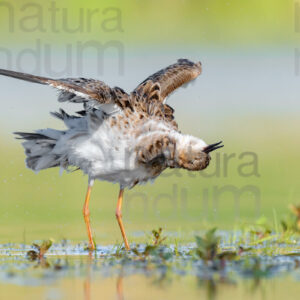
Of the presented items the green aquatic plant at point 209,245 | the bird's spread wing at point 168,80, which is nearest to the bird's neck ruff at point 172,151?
the bird's spread wing at point 168,80

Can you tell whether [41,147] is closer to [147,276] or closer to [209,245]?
[209,245]

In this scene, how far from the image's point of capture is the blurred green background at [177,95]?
10891 mm

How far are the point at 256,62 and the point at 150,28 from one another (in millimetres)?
2176

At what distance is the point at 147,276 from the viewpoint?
6707 mm

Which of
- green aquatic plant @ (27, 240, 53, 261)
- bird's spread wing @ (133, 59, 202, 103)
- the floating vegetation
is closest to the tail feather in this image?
bird's spread wing @ (133, 59, 202, 103)

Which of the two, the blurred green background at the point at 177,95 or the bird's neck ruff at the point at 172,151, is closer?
the bird's neck ruff at the point at 172,151

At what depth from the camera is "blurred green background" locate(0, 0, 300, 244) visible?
10891 mm

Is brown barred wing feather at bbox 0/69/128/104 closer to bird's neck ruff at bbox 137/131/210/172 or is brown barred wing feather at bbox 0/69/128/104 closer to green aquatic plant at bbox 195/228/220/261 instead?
bird's neck ruff at bbox 137/131/210/172

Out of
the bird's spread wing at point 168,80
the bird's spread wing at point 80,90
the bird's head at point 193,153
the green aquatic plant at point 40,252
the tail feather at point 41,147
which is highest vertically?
the bird's spread wing at point 168,80

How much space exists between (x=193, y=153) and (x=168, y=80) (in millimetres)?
2054

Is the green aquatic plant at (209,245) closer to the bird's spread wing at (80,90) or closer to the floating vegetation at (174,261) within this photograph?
the floating vegetation at (174,261)

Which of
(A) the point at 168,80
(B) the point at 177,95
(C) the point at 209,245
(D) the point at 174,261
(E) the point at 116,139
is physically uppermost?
(B) the point at 177,95

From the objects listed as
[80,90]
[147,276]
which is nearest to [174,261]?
[147,276]

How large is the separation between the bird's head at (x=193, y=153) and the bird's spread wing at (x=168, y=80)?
1215 millimetres
